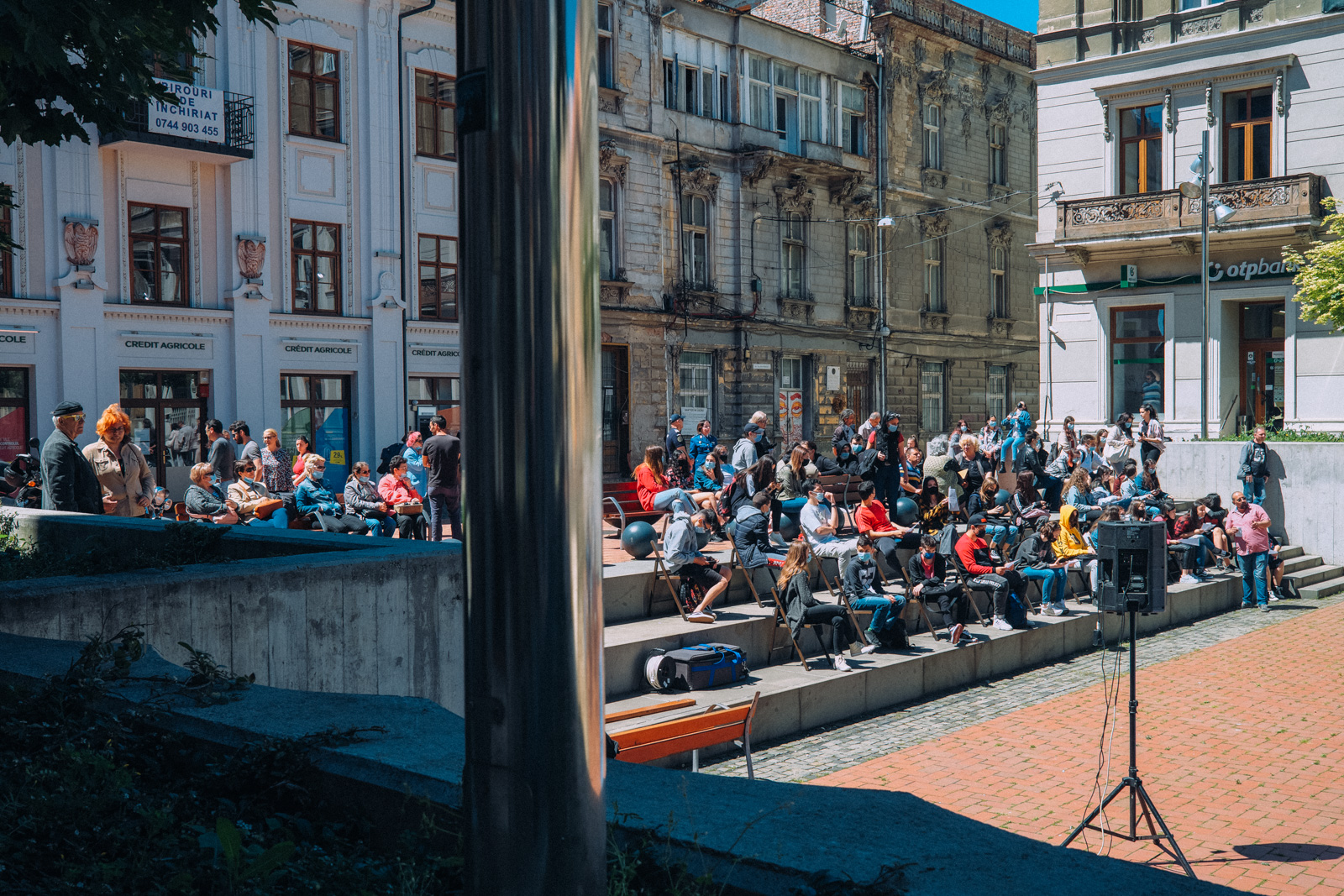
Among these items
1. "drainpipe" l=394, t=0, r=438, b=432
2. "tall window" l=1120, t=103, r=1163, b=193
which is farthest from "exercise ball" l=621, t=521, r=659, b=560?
"tall window" l=1120, t=103, r=1163, b=193

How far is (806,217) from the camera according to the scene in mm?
34344

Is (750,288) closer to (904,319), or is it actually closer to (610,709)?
(904,319)

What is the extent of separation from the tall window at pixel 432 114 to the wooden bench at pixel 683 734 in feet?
62.8

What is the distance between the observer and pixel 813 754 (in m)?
11.1

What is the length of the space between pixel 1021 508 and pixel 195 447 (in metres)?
14.8

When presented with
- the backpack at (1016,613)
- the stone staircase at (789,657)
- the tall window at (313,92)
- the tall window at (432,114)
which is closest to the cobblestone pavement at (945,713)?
the stone staircase at (789,657)

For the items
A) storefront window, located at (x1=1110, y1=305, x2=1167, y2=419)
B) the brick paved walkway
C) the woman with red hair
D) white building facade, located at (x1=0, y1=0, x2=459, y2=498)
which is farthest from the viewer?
storefront window, located at (x1=1110, y1=305, x2=1167, y2=419)

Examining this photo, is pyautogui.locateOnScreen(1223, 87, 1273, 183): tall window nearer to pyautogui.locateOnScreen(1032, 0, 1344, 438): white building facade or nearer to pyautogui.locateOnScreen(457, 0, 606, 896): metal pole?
pyautogui.locateOnScreen(1032, 0, 1344, 438): white building facade

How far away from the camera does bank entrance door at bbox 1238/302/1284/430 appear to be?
27.5 metres

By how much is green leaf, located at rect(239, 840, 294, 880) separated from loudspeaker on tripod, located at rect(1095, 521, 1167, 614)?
29.6ft

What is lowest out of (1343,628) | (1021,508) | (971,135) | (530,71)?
(1343,628)

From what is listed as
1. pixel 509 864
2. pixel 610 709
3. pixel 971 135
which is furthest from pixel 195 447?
pixel 971 135

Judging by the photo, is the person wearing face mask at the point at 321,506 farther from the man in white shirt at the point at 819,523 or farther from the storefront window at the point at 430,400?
the storefront window at the point at 430,400

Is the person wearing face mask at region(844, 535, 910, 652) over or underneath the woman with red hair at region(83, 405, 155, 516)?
underneath
